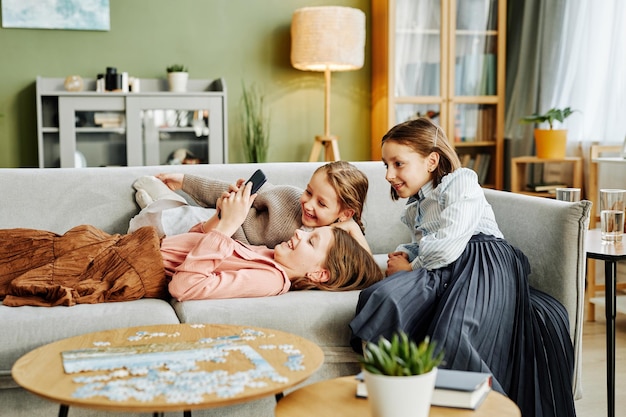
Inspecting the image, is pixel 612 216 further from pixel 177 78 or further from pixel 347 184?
pixel 177 78

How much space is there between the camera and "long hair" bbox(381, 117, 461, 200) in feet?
7.86

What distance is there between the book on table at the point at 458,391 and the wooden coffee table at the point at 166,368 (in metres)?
0.20

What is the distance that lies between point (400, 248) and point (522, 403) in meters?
0.64

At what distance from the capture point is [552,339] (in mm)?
2199

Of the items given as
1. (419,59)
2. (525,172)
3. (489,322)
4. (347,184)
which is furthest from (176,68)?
(489,322)

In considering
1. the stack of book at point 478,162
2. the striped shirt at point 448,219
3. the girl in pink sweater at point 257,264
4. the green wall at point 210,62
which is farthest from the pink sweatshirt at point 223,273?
the stack of book at point 478,162

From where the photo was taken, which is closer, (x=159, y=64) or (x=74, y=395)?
(x=74, y=395)

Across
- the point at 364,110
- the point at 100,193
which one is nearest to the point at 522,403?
the point at 100,193

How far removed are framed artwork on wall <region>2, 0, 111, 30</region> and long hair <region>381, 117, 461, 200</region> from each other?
9.62 ft

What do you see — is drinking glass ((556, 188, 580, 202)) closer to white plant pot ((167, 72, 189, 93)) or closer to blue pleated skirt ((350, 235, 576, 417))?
blue pleated skirt ((350, 235, 576, 417))

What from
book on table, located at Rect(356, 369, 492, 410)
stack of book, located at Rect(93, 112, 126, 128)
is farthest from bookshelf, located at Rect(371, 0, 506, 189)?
book on table, located at Rect(356, 369, 492, 410)

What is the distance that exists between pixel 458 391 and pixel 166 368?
549 mm

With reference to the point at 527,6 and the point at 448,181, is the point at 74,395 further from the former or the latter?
the point at 527,6

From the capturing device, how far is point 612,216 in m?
2.60
